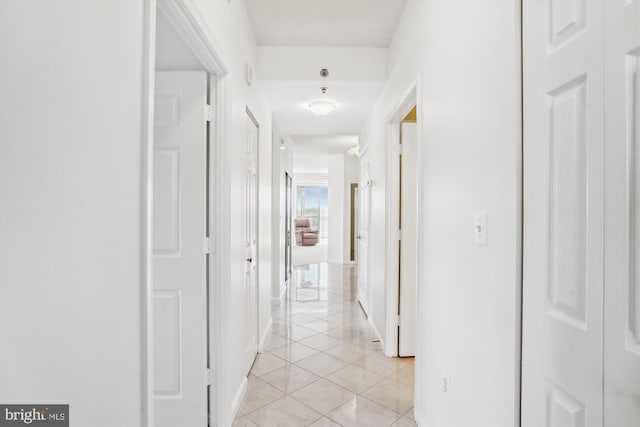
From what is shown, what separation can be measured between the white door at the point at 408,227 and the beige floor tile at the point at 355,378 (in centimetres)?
50

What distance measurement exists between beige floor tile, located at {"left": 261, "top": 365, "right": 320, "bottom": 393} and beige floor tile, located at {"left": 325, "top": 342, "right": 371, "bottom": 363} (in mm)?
434

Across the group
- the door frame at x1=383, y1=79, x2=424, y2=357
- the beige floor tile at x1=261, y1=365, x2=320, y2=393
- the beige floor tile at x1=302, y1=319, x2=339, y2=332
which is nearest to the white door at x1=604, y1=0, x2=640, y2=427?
the beige floor tile at x1=261, y1=365, x2=320, y2=393

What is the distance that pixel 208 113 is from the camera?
6.51 ft

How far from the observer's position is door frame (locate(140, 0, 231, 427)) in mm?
1027

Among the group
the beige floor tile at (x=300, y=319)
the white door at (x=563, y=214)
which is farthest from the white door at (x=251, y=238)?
the white door at (x=563, y=214)

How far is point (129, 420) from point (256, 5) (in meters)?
2.56

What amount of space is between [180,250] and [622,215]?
Result: 1866mm

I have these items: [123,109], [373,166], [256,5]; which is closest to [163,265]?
[123,109]

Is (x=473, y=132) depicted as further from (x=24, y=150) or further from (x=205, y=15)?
(x=24, y=150)

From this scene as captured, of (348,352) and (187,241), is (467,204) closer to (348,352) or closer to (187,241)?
(187,241)

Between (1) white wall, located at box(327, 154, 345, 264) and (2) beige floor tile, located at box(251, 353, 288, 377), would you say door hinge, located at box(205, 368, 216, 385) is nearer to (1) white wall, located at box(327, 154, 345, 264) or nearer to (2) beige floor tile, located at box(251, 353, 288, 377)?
(2) beige floor tile, located at box(251, 353, 288, 377)

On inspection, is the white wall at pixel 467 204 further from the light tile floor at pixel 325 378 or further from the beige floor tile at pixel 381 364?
the beige floor tile at pixel 381 364

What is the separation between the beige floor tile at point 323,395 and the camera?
7.74 feet

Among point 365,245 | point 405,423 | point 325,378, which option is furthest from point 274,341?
point 365,245
